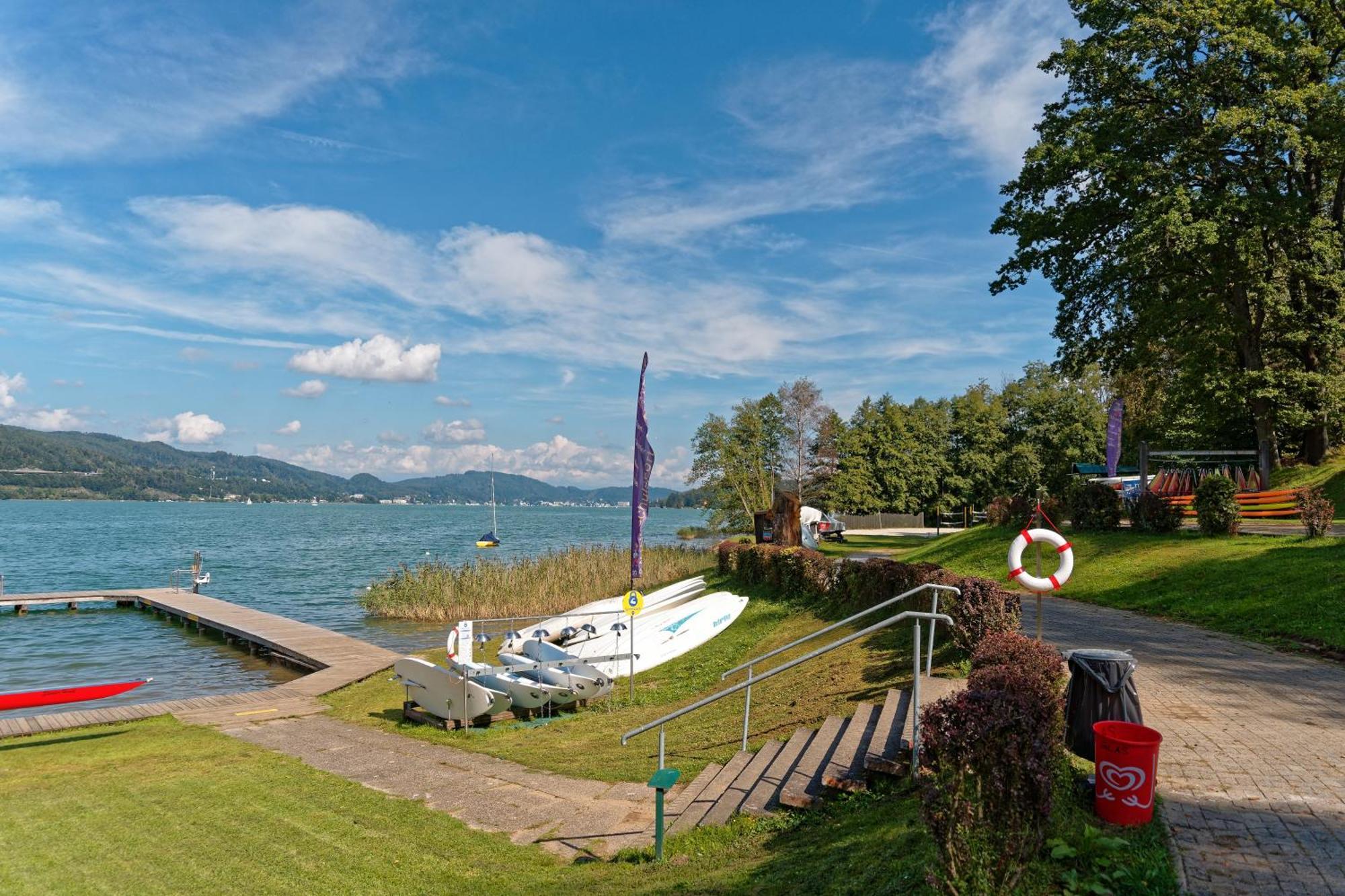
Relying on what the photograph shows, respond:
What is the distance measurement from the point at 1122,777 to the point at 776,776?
3.59 m

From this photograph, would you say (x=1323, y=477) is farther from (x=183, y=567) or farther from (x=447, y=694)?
(x=183, y=567)

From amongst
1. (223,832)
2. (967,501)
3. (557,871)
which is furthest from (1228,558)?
(967,501)

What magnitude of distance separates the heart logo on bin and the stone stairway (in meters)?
1.85

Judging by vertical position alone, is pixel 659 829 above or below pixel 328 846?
above

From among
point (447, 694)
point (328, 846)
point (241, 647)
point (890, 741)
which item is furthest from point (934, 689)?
point (241, 647)

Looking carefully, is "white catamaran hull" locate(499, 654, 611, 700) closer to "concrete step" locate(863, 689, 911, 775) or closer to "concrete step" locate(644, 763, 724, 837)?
"concrete step" locate(644, 763, 724, 837)

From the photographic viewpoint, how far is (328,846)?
24.7 feet

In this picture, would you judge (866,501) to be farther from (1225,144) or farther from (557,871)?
(557,871)

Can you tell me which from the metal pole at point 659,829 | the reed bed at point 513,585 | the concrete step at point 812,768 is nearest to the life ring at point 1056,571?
the concrete step at point 812,768

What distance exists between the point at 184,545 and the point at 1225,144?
72489 mm

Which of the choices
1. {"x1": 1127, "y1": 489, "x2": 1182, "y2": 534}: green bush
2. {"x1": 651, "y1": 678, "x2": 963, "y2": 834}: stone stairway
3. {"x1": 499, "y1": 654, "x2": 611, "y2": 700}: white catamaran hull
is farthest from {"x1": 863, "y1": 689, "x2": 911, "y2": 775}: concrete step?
→ {"x1": 1127, "y1": 489, "x2": 1182, "y2": 534}: green bush

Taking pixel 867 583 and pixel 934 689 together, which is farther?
pixel 867 583

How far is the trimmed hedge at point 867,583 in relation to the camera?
933cm

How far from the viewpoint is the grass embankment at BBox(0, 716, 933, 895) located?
18.6ft
